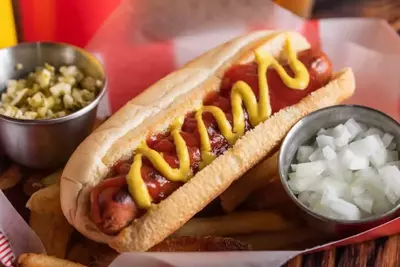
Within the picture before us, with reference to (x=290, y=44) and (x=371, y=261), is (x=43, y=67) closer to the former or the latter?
(x=290, y=44)

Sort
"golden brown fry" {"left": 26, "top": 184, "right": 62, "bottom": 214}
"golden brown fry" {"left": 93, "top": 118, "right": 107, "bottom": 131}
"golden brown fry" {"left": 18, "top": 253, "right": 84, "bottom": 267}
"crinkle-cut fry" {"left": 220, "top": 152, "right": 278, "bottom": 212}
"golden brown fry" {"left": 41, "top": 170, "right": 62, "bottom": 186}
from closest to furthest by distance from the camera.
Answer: "golden brown fry" {"left": 18, "top": 253, "right": 84, "bottom": 267} < "golden brown fry" {"left": 26, "top": 184, "right": 62, "bottom": 214} < "crinkle-cut fry" {"left": 220, "top": 152, "right": 278, "bottom": 212} < "golden brown fry" {"left": 41, "top": 170, "right": 62, "bottom": 186} < "golden brown fry" {"left": 93, "top": 118, "right": 107, "bottom": 131}

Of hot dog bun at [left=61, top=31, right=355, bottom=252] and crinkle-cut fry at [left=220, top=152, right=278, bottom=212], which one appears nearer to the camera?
hot dog bun at [left=61, top=31, right=355, bottom=252]

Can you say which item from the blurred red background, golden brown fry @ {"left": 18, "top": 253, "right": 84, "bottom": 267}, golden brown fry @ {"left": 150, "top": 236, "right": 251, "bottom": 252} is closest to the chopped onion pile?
golden brown fry @ {"left": 150, "top": 236, "right": 251, "bottom": 252}

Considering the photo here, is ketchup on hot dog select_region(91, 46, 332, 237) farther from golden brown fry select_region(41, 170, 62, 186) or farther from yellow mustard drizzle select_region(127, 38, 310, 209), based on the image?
golden brown fry select_region(41, 170, 62, 186)

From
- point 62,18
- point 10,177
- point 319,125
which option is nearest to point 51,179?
point 10,177

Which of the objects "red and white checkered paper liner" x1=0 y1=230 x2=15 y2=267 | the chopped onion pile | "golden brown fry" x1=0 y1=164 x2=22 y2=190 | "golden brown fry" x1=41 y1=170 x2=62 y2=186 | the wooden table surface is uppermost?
the chopped onion pile

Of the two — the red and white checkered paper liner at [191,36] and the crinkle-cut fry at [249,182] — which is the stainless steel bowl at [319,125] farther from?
the red and white checkered paper liner at [191,36]

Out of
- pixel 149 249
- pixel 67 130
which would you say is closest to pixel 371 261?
pixel 149 249
